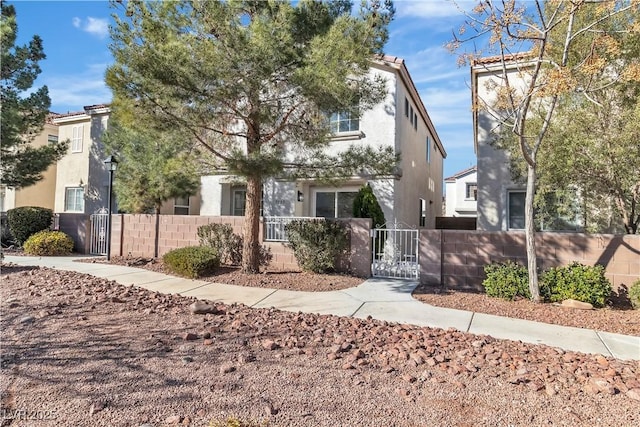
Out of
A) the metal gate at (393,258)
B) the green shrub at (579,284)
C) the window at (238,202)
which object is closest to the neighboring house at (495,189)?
the metal gate at (393,258)

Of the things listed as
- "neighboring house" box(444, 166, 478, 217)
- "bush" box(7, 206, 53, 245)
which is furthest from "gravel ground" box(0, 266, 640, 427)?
"neighboring house" box(444, 166, 478, 217)

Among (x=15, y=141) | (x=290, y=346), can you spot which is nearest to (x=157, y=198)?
(x=15, y=141)

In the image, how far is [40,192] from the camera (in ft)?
75.0

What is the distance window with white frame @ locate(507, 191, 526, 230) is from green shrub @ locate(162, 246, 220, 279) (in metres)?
8.80

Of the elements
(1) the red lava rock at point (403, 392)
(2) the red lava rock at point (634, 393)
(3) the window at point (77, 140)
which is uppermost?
(3) the window at point (77, 140)

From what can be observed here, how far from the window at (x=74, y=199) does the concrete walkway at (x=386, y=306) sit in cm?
1185

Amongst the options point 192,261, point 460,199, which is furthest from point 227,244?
point 460,199

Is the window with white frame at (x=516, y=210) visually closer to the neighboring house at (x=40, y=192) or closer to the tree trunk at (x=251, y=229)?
the tree trunk at (x=251, y=229)

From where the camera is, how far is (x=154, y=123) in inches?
296

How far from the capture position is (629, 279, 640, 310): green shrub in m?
6.54

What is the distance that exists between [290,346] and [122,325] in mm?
2314

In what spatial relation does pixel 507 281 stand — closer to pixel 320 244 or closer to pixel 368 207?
pixel 320 244

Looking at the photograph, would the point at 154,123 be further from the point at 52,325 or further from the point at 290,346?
the point at 290,346

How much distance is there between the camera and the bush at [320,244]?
9500 millimetres
